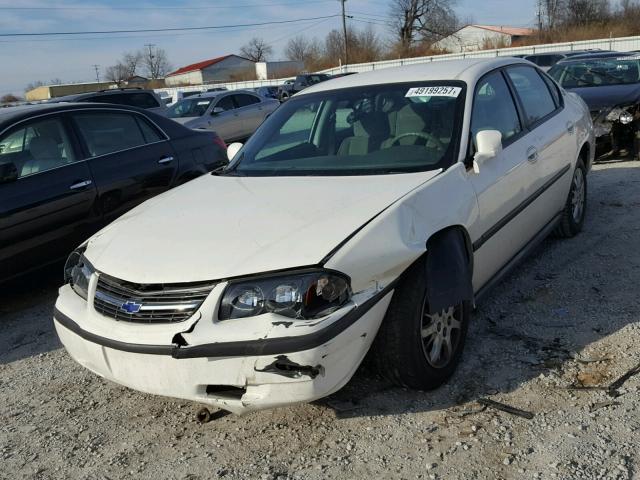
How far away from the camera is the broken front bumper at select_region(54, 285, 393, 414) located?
2537 mm

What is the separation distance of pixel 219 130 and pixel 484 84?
408 inches

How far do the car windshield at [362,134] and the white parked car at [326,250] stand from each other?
0.01 m

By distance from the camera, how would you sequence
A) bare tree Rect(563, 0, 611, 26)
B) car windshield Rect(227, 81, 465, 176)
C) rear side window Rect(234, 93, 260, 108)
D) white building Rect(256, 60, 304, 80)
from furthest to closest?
white building Rect(256, 60, 304, 80), bare tree Rect(563, 0, 611, 26), rear side window Rect(234, 93, 260, 108), car windshield Rect(227, 81, 465, 176)

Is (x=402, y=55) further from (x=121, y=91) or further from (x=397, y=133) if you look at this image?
(x=397, y=133)

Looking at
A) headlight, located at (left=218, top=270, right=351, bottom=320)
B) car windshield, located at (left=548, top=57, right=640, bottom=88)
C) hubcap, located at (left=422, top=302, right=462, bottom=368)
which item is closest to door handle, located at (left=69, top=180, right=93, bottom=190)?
headlight, located at (left=218, top=270, right=351, bottom=320)

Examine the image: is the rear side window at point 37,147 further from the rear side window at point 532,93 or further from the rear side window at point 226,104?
the rear side window at point 226,104

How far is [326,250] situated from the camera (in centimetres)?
265

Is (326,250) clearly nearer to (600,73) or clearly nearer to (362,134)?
(362,134)

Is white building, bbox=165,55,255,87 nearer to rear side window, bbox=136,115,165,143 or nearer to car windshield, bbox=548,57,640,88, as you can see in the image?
car windshield, bbox=548,57,640,88

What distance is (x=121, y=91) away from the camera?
12.4 metres

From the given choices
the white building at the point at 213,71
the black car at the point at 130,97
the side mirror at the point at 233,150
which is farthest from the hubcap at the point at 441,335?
the white building at the point at 213,71

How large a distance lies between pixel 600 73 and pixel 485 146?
7612 mm

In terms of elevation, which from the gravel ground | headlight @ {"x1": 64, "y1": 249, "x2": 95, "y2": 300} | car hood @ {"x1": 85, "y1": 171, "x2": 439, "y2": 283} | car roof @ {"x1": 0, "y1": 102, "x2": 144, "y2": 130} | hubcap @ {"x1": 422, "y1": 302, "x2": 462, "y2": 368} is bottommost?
the gravel ground

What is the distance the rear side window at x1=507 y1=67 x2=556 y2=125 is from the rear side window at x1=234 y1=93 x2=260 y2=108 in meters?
10.6
